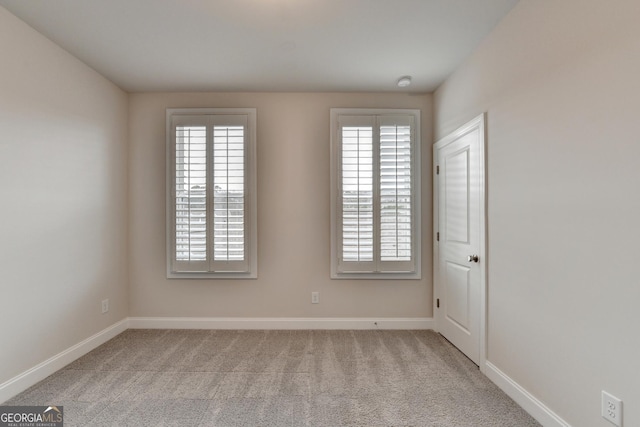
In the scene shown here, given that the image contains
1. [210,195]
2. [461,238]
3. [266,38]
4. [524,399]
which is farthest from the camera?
[210,195]

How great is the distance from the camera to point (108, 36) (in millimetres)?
2506

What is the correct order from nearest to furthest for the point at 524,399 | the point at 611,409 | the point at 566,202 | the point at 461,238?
the point at 611,409 < the point at 566,202 < the point at 524,399 < the point at 461,238

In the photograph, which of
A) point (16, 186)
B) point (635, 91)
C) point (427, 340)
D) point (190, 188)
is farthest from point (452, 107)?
point (16, 186)

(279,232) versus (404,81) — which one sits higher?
(404,81)

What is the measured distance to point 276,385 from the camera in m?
2.37

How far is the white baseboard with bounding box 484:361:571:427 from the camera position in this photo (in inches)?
73.2

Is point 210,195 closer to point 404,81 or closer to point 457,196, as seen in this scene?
point 404,81

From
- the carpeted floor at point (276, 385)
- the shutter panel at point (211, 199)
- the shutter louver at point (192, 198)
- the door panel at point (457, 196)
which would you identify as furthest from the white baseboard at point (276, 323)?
the door panel at point (457, 196)

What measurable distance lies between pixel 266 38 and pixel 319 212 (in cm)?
179

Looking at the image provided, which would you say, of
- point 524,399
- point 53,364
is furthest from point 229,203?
point 524,399

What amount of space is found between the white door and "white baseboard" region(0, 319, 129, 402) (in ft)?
11.4

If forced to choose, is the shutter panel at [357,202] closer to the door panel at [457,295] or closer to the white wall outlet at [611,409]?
the door panel at [457,295]

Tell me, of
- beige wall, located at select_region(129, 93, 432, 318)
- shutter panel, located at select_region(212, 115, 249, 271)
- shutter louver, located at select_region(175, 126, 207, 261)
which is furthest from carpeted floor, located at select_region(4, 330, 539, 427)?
shutter louver, located at select_region(175, 126, 207, 261)

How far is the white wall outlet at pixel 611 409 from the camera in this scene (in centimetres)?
146
